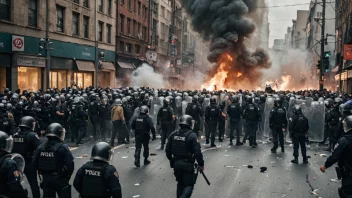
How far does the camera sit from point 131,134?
15539 mm

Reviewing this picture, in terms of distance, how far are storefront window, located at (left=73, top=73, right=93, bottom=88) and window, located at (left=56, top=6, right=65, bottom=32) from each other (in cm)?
417

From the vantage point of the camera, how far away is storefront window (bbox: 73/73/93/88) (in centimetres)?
3123

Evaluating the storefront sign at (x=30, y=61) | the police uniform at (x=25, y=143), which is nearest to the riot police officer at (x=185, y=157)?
the police uniform at (x=25, y=143)

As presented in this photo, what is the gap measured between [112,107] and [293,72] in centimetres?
6371

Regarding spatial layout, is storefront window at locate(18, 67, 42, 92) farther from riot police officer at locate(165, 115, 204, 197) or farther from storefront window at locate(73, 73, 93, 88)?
riot police officer at locate(165, 115, 204, 197)

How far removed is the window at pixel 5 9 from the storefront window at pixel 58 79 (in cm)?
571

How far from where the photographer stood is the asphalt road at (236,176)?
7.43 metres

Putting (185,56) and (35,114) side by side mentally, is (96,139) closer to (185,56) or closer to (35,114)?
(35,114)

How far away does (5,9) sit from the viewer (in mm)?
22125

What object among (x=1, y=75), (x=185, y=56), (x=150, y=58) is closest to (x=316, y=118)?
(x=1, y=75)

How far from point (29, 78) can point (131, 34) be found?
1982cm

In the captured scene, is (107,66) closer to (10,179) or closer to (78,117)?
(78,117)

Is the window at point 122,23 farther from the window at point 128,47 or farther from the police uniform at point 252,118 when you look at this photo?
the police uniform at point 252,118

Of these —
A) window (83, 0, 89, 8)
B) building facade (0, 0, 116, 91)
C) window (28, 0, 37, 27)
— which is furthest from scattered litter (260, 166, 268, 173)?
window (83, 0, 89, 8)
